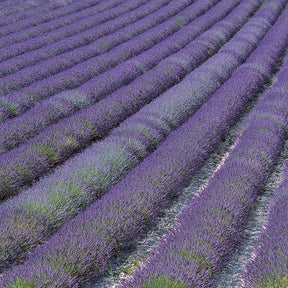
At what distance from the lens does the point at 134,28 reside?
10.3m

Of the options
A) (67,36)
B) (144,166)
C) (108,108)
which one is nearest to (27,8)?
(67,36)


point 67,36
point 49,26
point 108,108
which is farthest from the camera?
point 49,26

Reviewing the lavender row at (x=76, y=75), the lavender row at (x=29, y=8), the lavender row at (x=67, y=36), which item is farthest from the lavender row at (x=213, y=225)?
the lavender row at (x=29, y=8)

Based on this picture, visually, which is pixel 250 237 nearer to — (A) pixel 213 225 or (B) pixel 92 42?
(A) pixel 213 225

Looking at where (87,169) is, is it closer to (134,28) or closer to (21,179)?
(21,179)

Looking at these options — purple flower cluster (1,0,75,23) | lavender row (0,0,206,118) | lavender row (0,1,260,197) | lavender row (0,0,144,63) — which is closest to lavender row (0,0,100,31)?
purple flower cluster (1,0,75,23)

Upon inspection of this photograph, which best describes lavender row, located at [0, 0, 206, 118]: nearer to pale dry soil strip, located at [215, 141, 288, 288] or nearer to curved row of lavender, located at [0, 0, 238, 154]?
curved row of lavender, located at [0, 0, 238, 154]

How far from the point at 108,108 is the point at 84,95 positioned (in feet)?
2.28

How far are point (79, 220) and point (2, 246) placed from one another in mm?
618

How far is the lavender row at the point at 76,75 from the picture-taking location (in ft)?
19.6

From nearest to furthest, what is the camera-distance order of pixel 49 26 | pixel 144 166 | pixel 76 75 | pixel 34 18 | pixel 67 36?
1. pixel 144 166
2. pixel 76 75
3. pixel 67 36
4. pixel 49 26
5. pixel 34 18

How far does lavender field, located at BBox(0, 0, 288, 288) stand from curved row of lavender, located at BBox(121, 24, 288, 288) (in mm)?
12

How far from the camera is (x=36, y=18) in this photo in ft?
37.7

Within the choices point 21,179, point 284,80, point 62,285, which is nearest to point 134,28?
point 284,80
